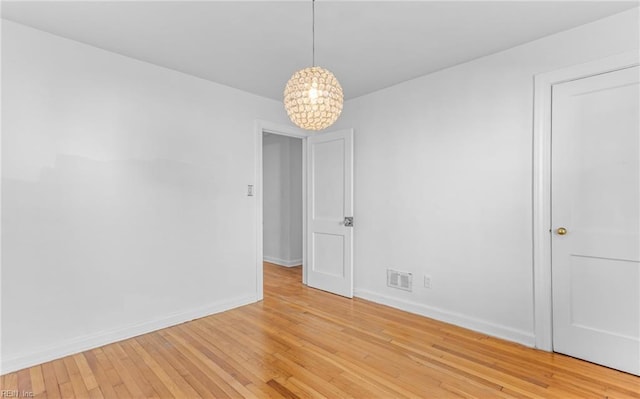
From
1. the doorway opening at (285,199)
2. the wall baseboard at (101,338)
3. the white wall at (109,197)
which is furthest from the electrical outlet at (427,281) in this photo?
the doorway opening at (285,199)

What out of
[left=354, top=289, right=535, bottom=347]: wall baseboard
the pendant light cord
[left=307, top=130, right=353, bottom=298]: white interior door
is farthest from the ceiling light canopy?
[left=354, top=289, right=535, bottom=347]: wall baseboard

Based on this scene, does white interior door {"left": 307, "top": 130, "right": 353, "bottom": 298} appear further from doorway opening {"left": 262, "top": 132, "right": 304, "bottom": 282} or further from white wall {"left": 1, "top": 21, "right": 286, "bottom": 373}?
doorway opening {"left": 262, "top": 132, "right": 304, "bottom": 282}

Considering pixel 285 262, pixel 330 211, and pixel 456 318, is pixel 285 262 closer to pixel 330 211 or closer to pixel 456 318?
pixel 330 211

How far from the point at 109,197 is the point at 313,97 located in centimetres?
204

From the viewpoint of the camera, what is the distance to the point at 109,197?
2.66m

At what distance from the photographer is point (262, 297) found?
3.76 metres

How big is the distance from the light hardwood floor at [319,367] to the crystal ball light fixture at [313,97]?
1682 mm

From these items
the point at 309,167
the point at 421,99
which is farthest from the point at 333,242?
the point at 421,99

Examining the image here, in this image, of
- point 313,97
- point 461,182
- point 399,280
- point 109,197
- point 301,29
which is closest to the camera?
point 313,97

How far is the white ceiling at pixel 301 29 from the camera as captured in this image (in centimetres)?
207

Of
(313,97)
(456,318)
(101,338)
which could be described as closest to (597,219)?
(456,318)

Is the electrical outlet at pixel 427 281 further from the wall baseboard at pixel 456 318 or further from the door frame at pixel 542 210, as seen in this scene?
the door frame at pixel 542 210

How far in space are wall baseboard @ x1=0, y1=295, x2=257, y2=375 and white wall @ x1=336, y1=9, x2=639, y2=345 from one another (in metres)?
1.76

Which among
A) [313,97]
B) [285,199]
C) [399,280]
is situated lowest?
[399,280]
